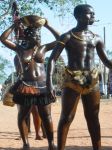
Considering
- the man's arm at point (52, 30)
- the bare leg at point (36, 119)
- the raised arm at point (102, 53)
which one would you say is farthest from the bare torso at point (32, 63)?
the bare leg at point (36, 119)

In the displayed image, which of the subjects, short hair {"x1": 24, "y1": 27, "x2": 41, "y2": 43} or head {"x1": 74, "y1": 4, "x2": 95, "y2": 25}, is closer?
head {"x1": 74, "y1": 4, "x2": 95, "y2": 25}

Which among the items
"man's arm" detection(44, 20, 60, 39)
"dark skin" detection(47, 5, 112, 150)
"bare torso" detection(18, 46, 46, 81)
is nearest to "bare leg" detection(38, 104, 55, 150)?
"bare torso" detection(18, 46, 46, 81)

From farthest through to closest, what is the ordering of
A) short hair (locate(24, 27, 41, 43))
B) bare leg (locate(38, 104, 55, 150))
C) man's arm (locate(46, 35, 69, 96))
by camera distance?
1. short hair (locate(24, 27, 41, 43))
2. bare leg (locate(38, 104, 55, 150))
3. man's arm (locate(46, 35, 69, 96))

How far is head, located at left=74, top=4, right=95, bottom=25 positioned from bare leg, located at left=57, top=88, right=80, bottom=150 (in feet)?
2.77

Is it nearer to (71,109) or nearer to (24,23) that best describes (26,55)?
(24,23)

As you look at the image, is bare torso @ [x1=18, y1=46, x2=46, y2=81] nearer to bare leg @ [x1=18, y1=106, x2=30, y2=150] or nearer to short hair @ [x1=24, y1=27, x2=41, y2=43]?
short hair @ [x1=24, y1=27, x2=41, y2=43]

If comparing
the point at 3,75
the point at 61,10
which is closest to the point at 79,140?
the point at 61,10

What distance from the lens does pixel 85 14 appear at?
6297 mm

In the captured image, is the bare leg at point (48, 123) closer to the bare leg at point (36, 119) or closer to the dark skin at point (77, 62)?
the dark skin at point (77, 62)

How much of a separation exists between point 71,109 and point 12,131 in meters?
5.25

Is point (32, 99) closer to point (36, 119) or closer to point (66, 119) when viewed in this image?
point (66, 119)

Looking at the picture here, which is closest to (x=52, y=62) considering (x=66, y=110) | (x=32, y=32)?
(x=66, y=110)

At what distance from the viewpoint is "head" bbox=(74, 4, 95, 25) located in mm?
6297

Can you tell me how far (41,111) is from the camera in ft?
23.8
